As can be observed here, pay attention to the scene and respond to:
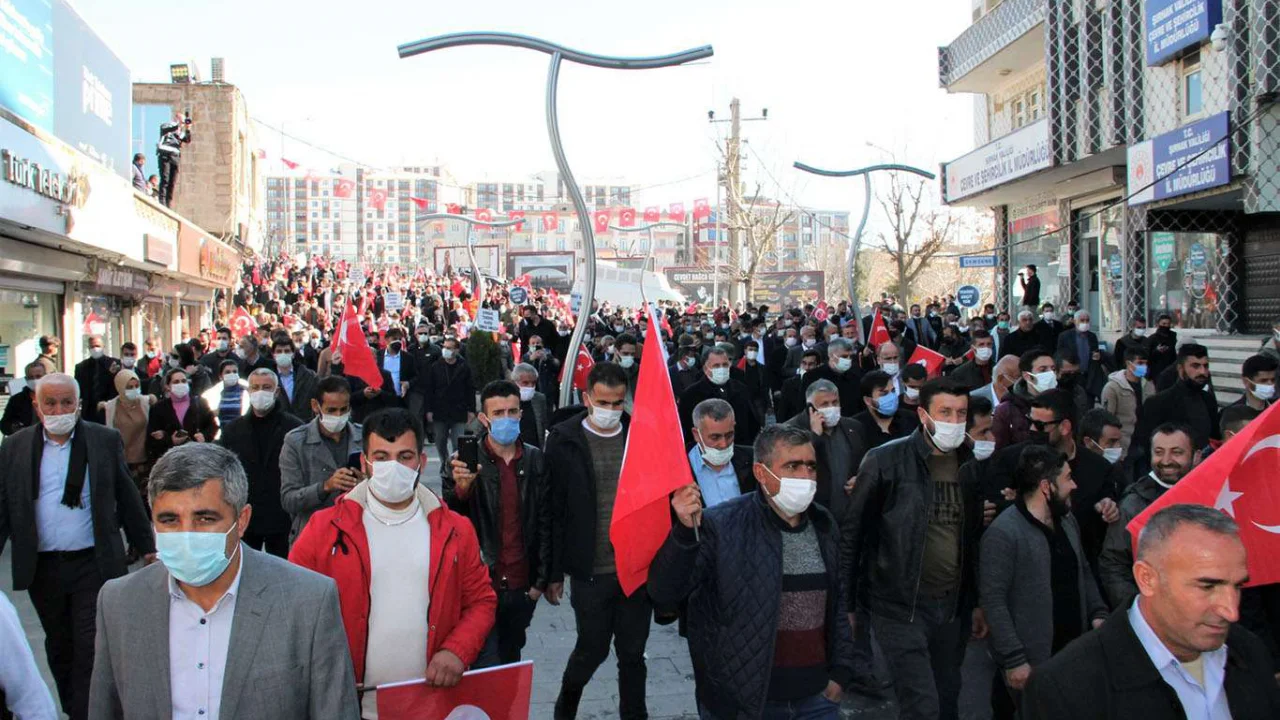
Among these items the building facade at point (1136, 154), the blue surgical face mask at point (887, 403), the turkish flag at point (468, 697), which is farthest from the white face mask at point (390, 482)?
the building facade at point (1136, 154)

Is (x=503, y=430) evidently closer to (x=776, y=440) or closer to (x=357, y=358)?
(x=776, y=440)

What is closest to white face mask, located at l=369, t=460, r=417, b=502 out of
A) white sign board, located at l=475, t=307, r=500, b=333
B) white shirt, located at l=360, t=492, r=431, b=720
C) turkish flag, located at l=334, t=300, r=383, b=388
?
white shirt, located at l=360, t=492, r=431, b=720

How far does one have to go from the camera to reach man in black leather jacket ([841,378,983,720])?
4801 millimetres

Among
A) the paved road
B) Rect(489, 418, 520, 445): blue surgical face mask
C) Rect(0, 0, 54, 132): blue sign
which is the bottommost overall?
the paved road

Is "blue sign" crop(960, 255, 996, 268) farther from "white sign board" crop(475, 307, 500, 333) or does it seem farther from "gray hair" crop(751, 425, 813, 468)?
"gray hair" crop(751, 425, 813, 468)

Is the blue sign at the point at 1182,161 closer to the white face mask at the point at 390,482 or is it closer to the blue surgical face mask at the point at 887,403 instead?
the blue surgical face mask at the point at 887,403

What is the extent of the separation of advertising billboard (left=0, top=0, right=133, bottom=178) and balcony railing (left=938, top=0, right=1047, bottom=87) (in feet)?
61.0

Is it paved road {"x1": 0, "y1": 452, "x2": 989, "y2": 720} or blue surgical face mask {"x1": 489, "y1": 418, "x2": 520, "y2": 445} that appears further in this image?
paved road {"x1": 0, "y1": 452, "x2": 989, "y2": 720}

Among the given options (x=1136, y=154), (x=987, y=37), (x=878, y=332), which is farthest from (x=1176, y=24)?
(x=987, y=37)

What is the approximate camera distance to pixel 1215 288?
20516 mm

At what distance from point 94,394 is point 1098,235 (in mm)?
20946

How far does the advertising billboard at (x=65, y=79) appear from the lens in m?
13.5

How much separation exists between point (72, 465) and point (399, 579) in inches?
101

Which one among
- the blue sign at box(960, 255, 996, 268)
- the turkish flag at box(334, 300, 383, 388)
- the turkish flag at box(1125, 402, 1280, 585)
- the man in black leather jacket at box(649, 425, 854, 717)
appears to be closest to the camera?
the man in black leather jacket at box(649, 425, 854, 717)
